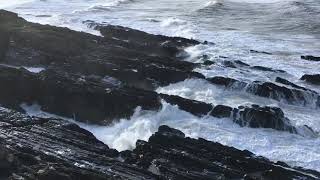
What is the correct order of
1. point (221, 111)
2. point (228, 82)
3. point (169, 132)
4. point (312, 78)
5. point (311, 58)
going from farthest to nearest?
point (311, 58), point (312, 78), point (228, 82), point (221, 111), point (169, 132)

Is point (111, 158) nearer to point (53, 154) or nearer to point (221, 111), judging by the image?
point (53, 154)

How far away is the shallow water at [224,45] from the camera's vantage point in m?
21.5

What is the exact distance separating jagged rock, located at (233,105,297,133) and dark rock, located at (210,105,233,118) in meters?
0.40

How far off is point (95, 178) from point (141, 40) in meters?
19.4

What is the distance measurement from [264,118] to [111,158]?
25.5ft

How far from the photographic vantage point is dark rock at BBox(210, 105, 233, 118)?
23312mm

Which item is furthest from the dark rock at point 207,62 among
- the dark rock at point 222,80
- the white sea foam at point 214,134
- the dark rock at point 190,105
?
the white sea foam at point 214,134

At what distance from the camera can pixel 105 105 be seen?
23.5m

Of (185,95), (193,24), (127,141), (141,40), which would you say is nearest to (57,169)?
(127,141)

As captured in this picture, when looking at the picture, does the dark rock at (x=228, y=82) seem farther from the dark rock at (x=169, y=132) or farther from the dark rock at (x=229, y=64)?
the dark rock at (x=169, y=132)

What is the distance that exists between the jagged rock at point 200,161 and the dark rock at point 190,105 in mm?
4316

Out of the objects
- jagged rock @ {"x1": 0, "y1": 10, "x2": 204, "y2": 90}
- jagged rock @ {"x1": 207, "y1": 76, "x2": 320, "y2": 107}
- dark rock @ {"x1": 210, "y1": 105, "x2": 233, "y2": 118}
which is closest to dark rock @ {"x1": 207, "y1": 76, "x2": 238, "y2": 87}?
jagged rock @ {"x1": 207, "y1": 76, "x2": 320, "y2": 107}

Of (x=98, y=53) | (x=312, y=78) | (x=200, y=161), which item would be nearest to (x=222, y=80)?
(x=312, y=78)

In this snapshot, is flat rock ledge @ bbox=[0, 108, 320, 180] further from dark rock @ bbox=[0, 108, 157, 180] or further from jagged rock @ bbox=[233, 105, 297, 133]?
jagged rock @ bbox=[233, 105, 297, 133]
